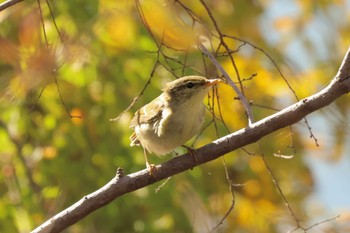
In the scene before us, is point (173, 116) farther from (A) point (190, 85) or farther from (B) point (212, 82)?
(B) point (212, 82)

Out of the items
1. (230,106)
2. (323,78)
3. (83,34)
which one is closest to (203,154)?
(83,34)

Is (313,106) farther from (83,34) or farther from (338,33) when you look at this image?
(338,33)

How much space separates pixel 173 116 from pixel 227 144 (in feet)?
3.19

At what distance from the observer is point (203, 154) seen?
3.22 metres

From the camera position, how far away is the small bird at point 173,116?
3986mm

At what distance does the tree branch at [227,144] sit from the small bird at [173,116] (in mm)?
676

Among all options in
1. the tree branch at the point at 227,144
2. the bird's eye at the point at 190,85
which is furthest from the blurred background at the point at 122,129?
the tree branch at the point at 227,144

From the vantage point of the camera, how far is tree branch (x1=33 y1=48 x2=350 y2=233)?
302cm

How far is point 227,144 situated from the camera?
313cm

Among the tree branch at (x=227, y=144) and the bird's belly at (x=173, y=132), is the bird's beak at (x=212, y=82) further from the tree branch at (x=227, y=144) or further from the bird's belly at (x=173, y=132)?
the tree branch at (x=227, y=144)

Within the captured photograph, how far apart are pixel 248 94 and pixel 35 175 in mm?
1535

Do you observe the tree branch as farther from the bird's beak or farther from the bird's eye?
the bird's eye

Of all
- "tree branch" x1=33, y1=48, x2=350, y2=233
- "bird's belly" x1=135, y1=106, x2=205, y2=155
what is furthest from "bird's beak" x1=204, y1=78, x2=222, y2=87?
"tree branch" x1=33, y1=48, x2=350, y2=233

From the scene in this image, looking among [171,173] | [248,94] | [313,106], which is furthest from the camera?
[248,94]
